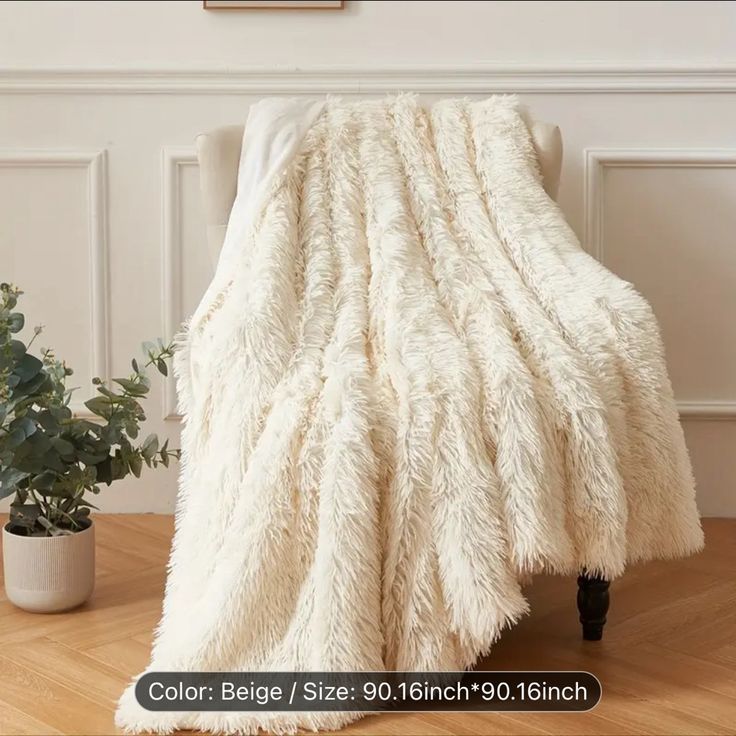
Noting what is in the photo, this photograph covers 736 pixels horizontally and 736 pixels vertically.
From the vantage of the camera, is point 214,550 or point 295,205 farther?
point 295,205

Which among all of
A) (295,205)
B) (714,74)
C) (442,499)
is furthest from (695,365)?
(442,499)

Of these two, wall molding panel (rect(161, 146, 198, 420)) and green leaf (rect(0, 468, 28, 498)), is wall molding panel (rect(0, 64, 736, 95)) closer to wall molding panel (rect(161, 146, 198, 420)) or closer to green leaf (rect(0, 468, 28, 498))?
wall molding panel (rect(161, 146, 198, 420))

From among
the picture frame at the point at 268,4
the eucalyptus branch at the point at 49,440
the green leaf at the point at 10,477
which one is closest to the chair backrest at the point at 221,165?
the eucalyptus branch at the point at 49,440

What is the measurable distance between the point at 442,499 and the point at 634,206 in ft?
4.11

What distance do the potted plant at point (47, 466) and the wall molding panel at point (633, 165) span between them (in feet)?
3.48

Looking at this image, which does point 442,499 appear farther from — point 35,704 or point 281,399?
point 35,704

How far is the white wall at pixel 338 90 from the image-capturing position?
2.40 meters

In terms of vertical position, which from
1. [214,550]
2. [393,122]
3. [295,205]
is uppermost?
[393,122]

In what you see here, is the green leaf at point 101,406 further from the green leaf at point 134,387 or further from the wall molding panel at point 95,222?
the wall molding panel at point 95,222

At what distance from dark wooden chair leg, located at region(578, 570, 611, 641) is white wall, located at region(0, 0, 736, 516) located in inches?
34.6

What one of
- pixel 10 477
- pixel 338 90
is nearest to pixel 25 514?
pixel 10 477

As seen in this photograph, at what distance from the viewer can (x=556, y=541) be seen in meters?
1.45

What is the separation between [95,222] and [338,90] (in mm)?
620

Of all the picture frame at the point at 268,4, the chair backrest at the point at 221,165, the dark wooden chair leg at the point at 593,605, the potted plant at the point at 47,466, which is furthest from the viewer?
the picture frame at the point at 268,4
